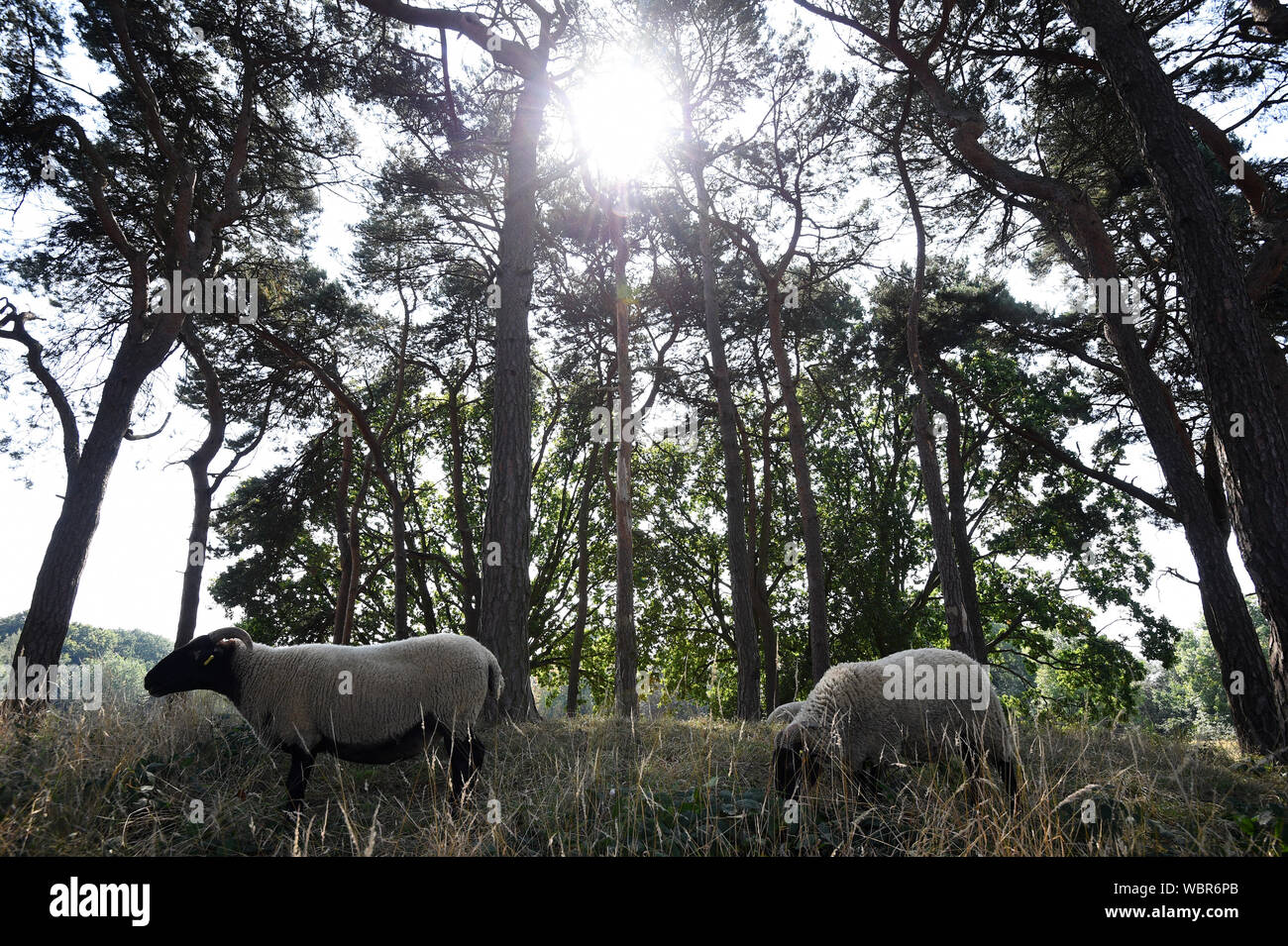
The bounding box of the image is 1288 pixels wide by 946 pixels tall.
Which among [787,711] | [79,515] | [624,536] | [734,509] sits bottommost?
[787,711]

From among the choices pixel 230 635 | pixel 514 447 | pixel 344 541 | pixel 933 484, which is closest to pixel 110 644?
pixel 344 541

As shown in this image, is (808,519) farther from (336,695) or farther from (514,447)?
(336,695)

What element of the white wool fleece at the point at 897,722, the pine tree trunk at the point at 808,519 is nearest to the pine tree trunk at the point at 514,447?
the white wool fleece at the point at 897,722

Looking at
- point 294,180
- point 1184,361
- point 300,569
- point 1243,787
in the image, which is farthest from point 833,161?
point 300,569

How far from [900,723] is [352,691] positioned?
4024 millimetres

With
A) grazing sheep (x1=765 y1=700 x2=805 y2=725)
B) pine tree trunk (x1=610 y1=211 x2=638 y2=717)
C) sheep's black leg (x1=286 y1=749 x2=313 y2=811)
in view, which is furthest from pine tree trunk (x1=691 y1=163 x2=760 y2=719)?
sheep's black leg (x1=286 y1=749 x2=313 y2=811)

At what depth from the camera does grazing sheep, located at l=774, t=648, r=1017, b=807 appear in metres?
4.36

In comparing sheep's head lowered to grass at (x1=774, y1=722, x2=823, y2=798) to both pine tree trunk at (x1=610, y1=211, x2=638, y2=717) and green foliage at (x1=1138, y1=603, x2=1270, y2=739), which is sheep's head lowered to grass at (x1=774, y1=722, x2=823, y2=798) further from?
green foliage at (x1=1138, y1=603, x2=1270, y2=739)

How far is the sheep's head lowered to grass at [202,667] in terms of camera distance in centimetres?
446

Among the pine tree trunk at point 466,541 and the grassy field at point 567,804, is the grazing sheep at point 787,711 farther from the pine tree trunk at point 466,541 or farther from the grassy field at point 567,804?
the pine tree trunk at point 466,541

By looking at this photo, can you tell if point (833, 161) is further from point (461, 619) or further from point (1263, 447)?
point (461, 619)

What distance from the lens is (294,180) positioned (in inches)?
470

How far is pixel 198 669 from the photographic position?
15.1ft

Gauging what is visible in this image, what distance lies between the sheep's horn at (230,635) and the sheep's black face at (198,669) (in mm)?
26
